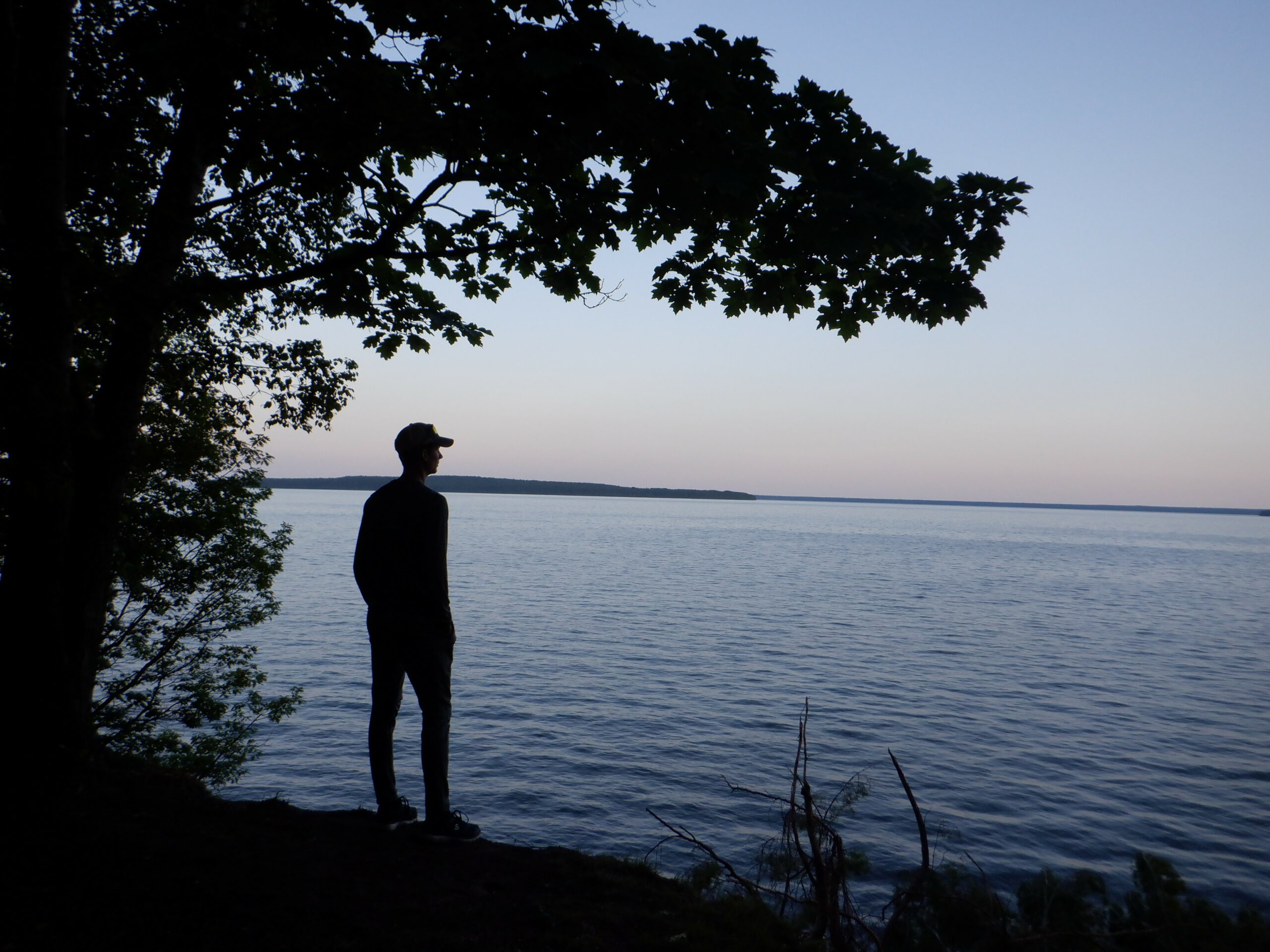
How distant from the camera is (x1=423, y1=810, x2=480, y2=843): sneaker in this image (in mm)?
5547

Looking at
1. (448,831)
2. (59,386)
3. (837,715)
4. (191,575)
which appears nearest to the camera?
(59,386)

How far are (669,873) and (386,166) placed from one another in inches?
347

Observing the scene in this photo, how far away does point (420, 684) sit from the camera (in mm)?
5367

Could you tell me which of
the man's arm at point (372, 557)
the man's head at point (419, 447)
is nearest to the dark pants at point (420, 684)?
the man's arm at point (372, 557)

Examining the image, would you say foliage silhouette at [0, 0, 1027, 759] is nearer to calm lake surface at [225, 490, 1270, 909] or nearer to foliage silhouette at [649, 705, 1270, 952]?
foliage silhouette at [649, 705, 1270, 952]

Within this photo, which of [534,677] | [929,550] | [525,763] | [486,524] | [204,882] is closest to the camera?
[204,882]

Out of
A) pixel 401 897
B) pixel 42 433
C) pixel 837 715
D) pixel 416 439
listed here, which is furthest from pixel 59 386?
pixel 837 715

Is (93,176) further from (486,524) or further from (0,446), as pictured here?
(486,524)

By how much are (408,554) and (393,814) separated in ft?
6.19

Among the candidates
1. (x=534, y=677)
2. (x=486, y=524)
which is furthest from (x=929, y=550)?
(x=534, y=677)

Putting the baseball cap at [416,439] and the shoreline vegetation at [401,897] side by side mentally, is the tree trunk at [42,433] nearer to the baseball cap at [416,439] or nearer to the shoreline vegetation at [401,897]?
the shoreline vegetation at [401,897]

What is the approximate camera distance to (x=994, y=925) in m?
4.96

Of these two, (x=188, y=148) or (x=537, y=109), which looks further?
(x=188, y=148)

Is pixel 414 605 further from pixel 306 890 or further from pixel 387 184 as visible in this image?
pixel 387 184
